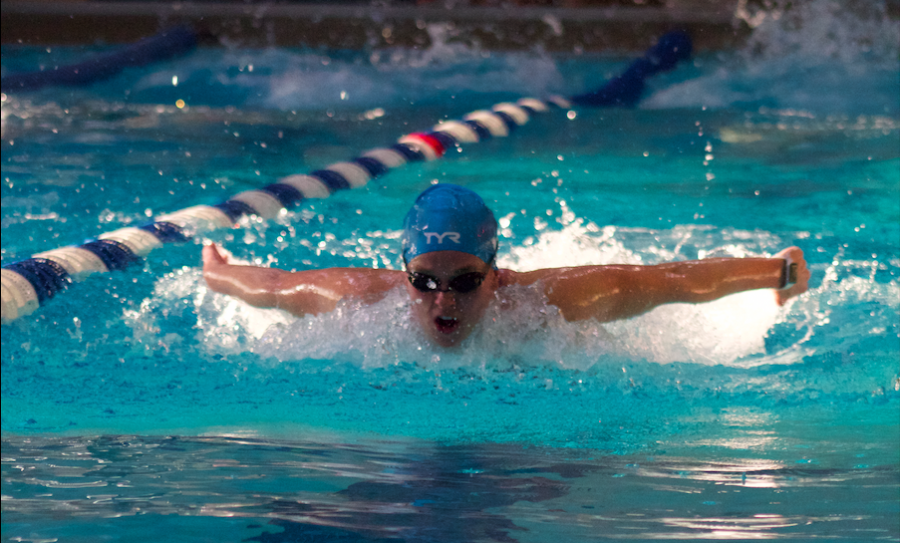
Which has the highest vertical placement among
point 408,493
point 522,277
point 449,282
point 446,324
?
point 522,277

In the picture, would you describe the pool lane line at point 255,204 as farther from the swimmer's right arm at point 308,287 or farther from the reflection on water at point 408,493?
the reflection on water at point 408,493

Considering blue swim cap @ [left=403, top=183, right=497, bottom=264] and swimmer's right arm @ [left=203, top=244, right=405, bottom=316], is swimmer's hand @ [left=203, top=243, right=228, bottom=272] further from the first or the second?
blue swim cap @ [left=403, top=183, right=497, bottom=264]

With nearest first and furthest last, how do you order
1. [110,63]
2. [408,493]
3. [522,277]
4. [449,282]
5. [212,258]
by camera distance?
[408,493], [449,282], [522,277], [212,258], [110,63]

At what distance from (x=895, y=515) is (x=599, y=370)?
103 cm

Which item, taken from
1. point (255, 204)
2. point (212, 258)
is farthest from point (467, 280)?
point (255, 204)

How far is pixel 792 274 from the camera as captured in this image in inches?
118

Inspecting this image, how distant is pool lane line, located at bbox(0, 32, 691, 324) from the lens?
3289 millimetres

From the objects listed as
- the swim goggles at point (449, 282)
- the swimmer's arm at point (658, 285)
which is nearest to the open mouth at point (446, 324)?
the swim goggles at point (449, 282)

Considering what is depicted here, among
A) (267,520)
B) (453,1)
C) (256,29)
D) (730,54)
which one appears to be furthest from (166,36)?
(267,520)

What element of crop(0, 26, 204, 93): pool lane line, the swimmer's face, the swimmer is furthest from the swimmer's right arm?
crop(0, 26, 204, 93): pool lane line

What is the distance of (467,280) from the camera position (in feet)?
9.21

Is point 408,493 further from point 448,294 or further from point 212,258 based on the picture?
point 212,258

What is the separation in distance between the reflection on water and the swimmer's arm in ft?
2.22

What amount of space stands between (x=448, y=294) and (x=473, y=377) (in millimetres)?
297
